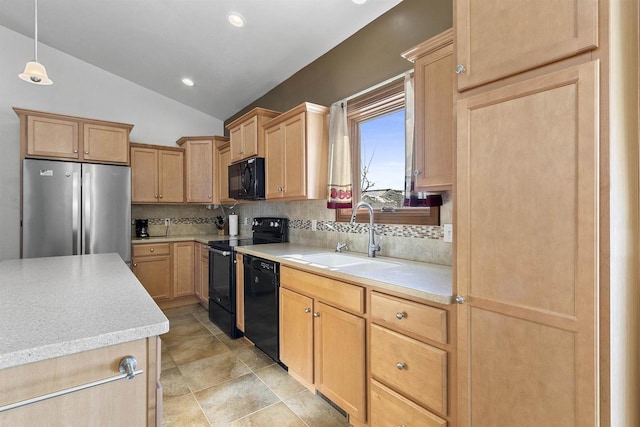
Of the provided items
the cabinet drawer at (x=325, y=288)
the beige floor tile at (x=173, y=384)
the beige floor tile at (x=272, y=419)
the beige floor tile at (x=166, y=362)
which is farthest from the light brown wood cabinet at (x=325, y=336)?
the beige floor tile at (x=166, y=362)

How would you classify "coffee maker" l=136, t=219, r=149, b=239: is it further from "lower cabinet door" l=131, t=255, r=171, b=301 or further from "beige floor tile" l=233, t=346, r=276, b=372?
"beige floor tile" l=233, t=346, r=276, b=372

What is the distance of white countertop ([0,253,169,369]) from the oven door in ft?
4.73

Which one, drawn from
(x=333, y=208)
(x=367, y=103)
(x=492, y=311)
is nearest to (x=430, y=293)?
(x=492, y=311)

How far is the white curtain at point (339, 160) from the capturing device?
259 centimetres

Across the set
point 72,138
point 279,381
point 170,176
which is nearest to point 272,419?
point 279,381

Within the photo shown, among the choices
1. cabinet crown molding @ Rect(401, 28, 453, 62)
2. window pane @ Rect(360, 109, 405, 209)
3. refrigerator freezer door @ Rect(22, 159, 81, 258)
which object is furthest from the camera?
refrigerator freezer door @ Rect(22, 159, 81, 258)

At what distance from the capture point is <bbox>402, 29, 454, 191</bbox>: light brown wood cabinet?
160 centimetres

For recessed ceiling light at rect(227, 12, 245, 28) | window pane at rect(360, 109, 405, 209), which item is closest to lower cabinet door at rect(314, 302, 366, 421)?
window pane at rect(360, 109, 405, 209)

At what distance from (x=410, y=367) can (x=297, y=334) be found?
0.95m

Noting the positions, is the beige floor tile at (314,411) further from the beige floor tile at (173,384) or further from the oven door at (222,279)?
the oven door at (222,279)

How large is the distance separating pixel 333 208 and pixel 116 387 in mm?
2051

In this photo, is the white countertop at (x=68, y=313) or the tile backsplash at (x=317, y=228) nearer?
the white countertop at (x=68, y=313)

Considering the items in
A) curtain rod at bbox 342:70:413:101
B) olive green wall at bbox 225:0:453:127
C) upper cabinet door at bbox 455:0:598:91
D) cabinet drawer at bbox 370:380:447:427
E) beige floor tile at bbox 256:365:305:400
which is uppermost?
olive green wall at bbox 225:0:453:127

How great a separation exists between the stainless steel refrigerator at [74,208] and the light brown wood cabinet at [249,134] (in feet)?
4.36
